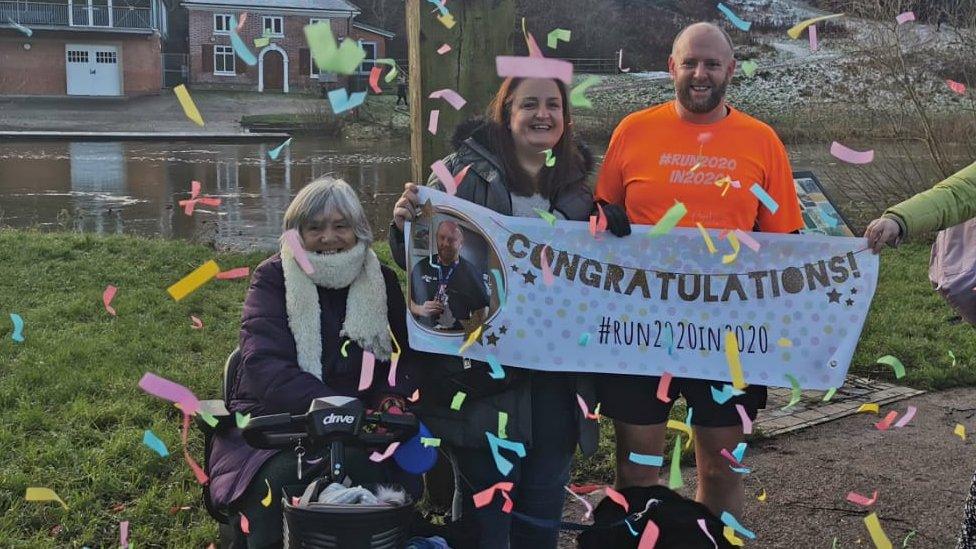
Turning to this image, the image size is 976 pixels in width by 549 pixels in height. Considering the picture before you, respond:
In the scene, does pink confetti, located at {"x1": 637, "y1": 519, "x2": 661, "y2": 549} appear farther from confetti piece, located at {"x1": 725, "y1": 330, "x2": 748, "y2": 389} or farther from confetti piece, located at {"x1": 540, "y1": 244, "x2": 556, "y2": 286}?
confetti piece, located at {"x1": 540, "y1": 244, "x2": 556, "y2": 286}

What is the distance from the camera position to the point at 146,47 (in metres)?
46.4

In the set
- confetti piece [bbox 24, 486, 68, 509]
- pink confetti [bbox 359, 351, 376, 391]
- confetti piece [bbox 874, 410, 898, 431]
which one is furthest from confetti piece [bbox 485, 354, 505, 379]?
confetti piece [bbox 874, 410, 898, 431]

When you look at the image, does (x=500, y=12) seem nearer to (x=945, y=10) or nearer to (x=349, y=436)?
(x=349, y=436)

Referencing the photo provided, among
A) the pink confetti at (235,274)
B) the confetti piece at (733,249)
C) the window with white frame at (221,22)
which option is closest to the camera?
the confetti piece at (733,249)

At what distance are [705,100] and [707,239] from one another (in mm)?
497

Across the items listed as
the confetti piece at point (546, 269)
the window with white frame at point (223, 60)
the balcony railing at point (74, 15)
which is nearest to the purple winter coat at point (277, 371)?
the confetti piece at point (546, 269)

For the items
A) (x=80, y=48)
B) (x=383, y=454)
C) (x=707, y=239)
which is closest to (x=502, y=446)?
(x=383, y=454)

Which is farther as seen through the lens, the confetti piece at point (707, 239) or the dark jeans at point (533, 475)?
the confetti piece at point (707, 239)

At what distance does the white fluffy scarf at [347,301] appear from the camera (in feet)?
10.3

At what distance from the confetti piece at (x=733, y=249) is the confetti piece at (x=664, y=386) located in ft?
1.58

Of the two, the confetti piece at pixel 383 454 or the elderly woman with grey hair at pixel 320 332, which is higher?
the elderly woman with grey hair at pixel 320 332

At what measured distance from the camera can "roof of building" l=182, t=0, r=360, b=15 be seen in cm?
4588

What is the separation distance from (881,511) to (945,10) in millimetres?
8846

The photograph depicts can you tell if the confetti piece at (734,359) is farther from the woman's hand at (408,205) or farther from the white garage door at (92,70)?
the white garage door at (92,70)
